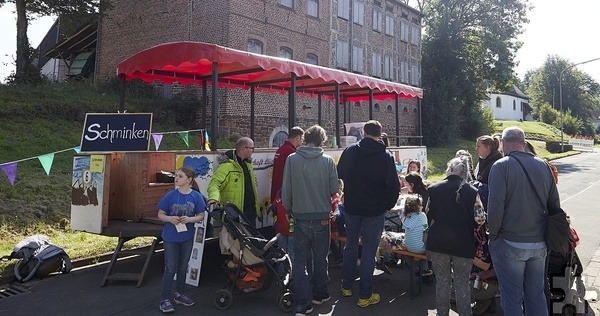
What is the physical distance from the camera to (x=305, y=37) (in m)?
23.1

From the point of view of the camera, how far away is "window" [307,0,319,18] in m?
23.5

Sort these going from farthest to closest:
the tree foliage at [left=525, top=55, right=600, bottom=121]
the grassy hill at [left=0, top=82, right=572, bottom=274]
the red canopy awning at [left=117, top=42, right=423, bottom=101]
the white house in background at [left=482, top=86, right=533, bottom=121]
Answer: the tree foliage at [left=525, top=55, right=600, bottom=121], the white house in background at [left=482, top=86, right=533, bottom=121], the grassy hill at [left=0, top=82, right=572, bottom=274], the red canopy awning at [left=117, top=42, right=423, bottom=101]

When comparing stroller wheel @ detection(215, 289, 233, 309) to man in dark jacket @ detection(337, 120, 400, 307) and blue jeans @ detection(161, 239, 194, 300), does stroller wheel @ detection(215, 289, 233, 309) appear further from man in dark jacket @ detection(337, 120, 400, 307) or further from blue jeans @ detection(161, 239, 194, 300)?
man in dark jacket @ detection(337, 120, 400, 307)

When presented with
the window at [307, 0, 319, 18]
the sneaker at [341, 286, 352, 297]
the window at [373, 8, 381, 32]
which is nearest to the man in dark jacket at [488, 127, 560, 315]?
the sneaker at [341, 286, 352, 297]

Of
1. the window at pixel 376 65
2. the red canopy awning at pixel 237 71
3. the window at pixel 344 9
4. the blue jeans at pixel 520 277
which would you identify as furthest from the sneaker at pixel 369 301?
the window at pixel 376 65

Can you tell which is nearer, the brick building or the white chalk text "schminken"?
the white chalk text "schminken"

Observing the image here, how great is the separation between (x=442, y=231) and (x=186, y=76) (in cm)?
663

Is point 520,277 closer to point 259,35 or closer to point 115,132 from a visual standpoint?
point 115,132

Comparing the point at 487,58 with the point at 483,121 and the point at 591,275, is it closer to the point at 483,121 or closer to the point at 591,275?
the point at 483,121

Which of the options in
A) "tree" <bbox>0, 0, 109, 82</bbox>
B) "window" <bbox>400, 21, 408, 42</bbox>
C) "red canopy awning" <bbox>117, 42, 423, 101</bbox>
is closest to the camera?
"red canopy awning" <bbox>117, 42, 423, 101</bbox>

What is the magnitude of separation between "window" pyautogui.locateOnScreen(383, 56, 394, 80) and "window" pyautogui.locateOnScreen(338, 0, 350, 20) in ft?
17.3

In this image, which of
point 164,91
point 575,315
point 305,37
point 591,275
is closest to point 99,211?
point 575,315

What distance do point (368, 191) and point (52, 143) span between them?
38.0 ft

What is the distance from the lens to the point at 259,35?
2038 cm
